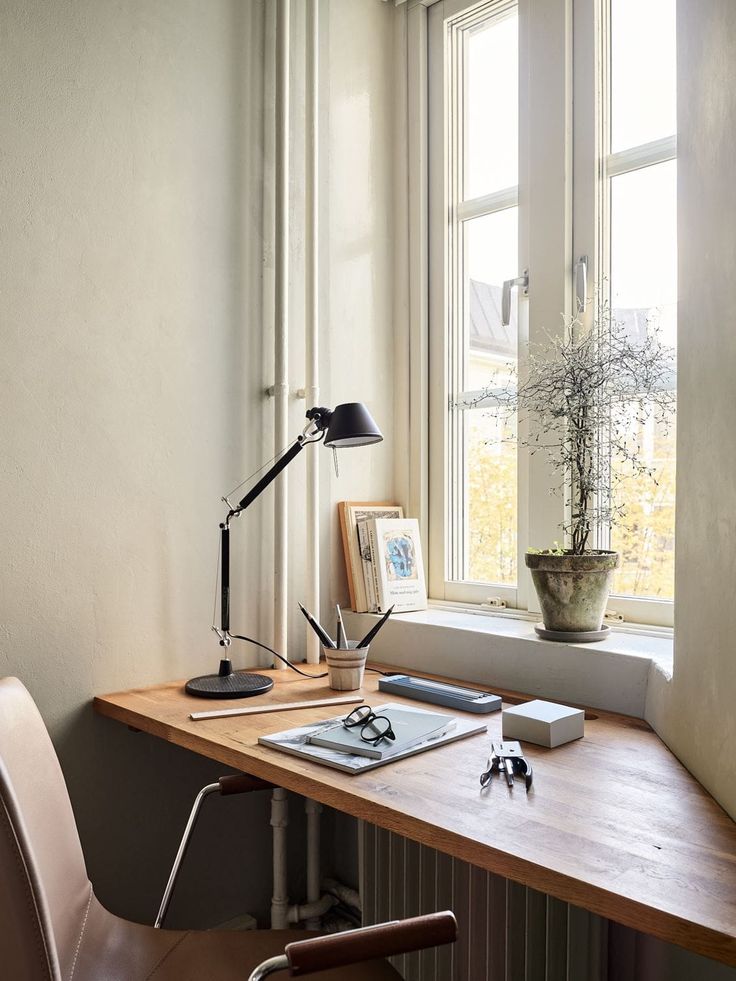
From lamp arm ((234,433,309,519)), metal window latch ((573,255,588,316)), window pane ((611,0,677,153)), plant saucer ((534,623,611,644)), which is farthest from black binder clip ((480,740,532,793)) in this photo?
window pane ((611,0,677,153))

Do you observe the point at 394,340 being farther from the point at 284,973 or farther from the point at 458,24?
the point at 284,973

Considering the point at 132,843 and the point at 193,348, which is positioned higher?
the point at 193,348

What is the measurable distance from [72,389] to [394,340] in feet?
3.50

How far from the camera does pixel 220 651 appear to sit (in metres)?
2.11

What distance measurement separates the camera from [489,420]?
2.37 m

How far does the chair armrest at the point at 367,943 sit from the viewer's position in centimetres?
95

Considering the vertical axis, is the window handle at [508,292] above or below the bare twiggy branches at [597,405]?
above

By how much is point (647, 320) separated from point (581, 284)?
0.69 feet

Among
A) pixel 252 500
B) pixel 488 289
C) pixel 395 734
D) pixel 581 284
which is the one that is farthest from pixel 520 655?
pixel 488 289

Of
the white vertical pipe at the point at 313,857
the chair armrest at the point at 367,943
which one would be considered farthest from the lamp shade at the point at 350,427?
the chair armrest at the point at 367,943

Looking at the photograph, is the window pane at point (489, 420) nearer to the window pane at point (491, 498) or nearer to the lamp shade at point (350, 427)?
the window pane at point (491, 498)

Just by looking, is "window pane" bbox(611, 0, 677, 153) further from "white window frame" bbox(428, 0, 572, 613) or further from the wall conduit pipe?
the wall conduit pipe

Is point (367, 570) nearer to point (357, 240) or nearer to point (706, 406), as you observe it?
point (357, 240)

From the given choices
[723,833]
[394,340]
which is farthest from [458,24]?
[723,833]
